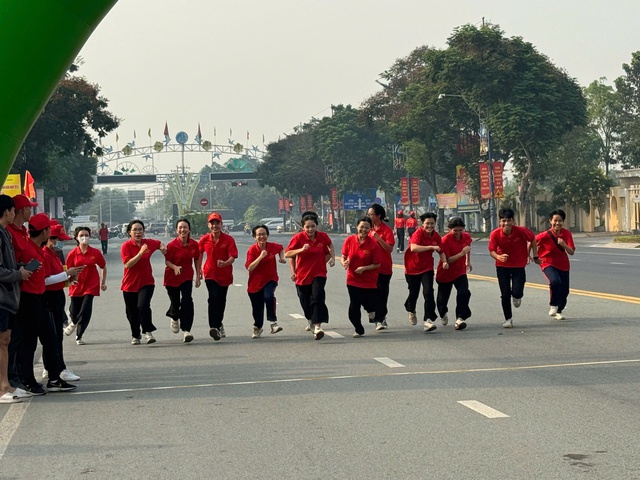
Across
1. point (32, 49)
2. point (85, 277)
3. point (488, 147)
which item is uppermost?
point (488, 147)

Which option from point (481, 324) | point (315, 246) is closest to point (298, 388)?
point (315, 246)

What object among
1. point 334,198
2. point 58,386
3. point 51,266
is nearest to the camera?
point 58,386

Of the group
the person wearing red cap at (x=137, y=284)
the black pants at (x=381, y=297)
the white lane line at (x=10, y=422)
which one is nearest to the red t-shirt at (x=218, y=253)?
the person wearing red cap at (x=137, y=284)

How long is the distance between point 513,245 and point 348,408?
7378 millimetres

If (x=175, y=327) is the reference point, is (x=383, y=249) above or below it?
above

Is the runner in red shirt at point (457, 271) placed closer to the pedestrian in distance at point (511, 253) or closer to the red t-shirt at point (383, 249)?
the pedestrian in distance at point (511, 253)

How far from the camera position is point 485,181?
67500 mm

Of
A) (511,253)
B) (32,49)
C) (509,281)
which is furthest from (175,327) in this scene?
(32,49)

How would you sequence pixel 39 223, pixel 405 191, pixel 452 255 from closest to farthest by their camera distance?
pixel 39 223, pixel 452 255, pixel 405 191

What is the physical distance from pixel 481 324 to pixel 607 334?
2383 millimetres

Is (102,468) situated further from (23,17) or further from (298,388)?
(23,17)

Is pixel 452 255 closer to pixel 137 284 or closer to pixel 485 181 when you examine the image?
pixel 137 284

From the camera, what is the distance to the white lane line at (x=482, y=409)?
9055 millimetres

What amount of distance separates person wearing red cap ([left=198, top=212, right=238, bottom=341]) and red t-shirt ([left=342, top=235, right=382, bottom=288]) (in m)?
1.50
